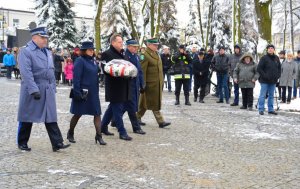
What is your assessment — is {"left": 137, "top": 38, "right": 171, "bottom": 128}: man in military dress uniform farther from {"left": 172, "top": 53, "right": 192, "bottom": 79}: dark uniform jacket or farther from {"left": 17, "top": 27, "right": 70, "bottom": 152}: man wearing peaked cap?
{"left": 172, "top": 53, "right": 192, "bottom": 79}: dark uniform jacket

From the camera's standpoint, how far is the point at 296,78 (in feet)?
50.3

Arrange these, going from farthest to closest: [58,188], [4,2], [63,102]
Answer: [4,2] < [63,102] < [58,188]

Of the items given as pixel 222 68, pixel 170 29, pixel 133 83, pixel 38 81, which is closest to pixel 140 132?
pixel 133 83

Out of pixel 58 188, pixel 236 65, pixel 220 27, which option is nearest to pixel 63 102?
pixel 236 65

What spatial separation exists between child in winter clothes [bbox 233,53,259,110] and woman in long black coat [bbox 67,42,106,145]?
262 inches

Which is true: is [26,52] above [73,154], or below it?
above

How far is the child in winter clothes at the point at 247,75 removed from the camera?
13.2 metres

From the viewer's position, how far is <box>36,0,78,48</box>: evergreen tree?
1704 inches

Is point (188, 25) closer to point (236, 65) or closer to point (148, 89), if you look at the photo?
point (236, 65)

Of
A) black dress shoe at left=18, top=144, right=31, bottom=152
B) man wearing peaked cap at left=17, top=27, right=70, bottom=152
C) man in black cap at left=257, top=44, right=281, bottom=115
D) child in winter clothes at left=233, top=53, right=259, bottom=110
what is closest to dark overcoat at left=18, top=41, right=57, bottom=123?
man wearing peaked cap at left=17, top=27, right=70, bottom=152

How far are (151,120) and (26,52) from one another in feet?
15.8

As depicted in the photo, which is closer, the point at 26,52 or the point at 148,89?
the point at 26,52

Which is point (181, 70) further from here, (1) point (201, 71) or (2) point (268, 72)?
(2) point (268, 72)

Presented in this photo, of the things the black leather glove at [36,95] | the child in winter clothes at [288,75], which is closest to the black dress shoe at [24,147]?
the black leather glove at [36,95]
